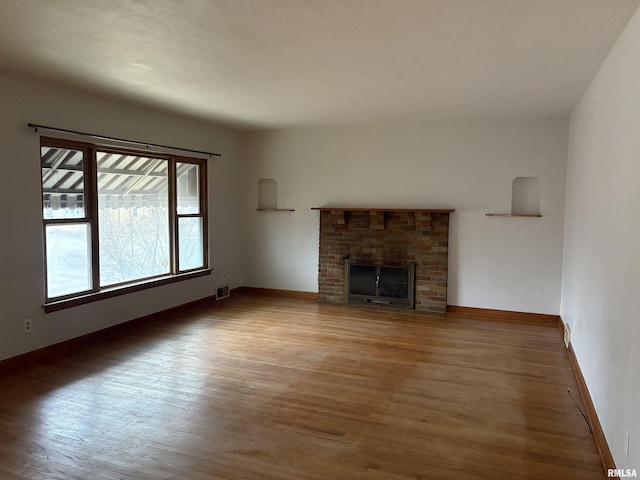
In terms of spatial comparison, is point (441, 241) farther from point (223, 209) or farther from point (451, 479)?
point (451, 479)

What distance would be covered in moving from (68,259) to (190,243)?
180 centimetres

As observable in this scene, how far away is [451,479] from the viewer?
235 centimetres

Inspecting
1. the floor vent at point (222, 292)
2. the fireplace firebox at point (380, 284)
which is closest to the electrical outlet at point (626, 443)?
the fireplace firebox at point (380, 284)

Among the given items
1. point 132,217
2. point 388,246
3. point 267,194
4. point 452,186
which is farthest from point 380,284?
point 132,217

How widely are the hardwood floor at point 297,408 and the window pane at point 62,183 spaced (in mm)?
1304

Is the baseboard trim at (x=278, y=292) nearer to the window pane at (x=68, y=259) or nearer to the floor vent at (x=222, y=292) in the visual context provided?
the floor vent at (x=222, y=292)

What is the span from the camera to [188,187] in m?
5.98

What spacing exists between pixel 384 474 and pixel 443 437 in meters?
0.56

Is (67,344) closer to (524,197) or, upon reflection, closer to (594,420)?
(594,420)

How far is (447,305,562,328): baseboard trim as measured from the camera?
216 inches

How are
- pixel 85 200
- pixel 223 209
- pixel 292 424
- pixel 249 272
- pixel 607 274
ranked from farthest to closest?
pixel 249 272
pixel 223 209
pixel 85 200
pixel 292 424
pixel 607 274

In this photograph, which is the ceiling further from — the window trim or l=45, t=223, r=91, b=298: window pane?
l=45, t=223, r=91, b=298: window pane

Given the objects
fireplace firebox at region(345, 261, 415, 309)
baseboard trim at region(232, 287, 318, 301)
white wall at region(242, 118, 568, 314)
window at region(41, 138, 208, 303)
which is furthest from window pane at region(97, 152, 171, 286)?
fireplace firebox at region(345, 261, 415, 309)

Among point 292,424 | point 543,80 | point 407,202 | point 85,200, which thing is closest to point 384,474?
point 292,424
